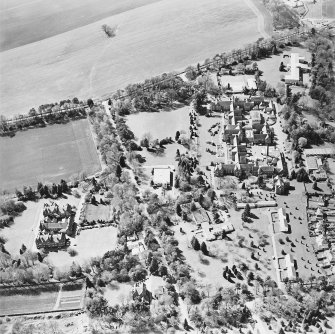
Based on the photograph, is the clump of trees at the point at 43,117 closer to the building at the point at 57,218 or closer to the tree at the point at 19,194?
the tree at the point at 19,194

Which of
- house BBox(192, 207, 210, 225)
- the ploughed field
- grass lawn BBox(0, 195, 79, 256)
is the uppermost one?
grass lawn BBox(0, 195, 79, 256)

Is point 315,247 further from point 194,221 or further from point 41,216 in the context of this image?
point 41,216

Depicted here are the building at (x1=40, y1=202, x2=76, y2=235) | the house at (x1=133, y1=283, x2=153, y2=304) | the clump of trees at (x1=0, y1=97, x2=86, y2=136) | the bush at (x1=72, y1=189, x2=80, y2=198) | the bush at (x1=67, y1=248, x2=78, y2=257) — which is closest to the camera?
the house at (x1=133, y1=283, x2=153, y2=304)

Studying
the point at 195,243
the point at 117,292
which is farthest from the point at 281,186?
the point at 117,292

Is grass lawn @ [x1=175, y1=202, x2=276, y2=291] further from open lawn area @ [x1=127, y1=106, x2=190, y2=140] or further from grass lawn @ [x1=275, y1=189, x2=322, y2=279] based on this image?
open lawn area @ [x1=127, y1=106, x2=190, y2=140]

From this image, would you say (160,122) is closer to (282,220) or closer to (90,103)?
(90,103)

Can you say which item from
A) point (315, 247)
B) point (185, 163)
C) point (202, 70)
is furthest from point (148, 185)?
point (202, 70)

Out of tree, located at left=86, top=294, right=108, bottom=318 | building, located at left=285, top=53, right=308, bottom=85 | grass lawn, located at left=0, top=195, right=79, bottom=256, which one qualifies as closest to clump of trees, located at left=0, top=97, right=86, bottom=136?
grass lawn, located at left=0, top=195, right=79, bottom=256
